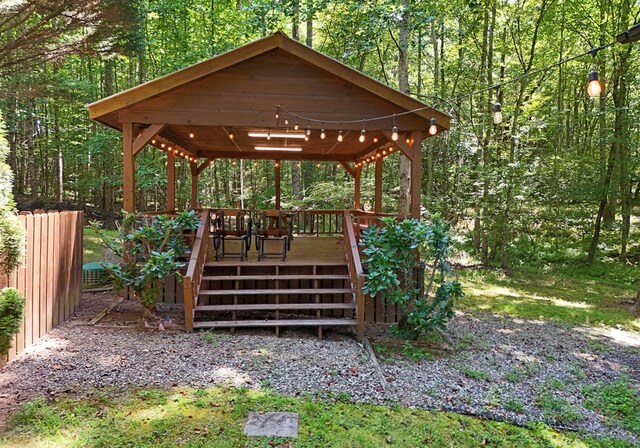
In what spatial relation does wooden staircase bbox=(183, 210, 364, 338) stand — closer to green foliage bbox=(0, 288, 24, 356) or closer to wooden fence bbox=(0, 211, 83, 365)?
wooden fence bbox=(0, 211, 83, 365)

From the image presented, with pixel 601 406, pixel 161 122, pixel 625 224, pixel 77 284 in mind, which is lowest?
pixel 601 406

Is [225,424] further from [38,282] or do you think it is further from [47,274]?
[47,274]

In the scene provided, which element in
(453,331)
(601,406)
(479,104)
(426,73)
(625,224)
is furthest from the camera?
(426,73)

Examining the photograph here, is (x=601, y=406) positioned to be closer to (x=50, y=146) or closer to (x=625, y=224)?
(x=625, y=224)

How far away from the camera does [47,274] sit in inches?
211

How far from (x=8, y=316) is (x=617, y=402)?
6.23 m

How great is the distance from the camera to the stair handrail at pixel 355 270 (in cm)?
598

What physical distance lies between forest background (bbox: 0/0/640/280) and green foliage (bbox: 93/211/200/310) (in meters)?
5.34

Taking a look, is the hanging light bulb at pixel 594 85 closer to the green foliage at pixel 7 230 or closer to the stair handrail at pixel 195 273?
the stair handrail at pixel 195 273

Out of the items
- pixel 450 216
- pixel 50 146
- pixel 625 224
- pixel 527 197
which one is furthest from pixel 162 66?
pixel 625 224

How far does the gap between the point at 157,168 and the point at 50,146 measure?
560cm

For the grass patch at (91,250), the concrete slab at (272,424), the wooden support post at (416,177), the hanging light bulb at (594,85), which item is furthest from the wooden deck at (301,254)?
the hanging light bulb at (594,85)

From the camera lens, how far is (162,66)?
696 inches

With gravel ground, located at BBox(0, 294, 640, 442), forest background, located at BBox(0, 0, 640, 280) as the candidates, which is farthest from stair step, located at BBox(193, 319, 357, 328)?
forest background, located at BBox(0, 0, 640, 280)
